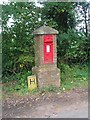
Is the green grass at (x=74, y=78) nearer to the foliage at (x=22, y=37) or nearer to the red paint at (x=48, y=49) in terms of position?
the foliage at (x=22, y=37)

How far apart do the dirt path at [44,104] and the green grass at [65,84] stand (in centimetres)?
25

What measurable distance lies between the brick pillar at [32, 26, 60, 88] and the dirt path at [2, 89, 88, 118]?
0.45m

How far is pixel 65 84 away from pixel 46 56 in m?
0.89

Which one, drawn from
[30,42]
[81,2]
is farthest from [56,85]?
[81,2]

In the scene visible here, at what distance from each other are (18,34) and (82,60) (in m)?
2.83

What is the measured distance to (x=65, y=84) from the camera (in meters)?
6.27

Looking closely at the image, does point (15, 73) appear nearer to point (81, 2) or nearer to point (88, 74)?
point (88, 74)

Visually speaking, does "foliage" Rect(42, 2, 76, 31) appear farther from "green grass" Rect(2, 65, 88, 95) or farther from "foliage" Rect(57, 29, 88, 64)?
"green grass" Rect(2, 65, 88, 95)

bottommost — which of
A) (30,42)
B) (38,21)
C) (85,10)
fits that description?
(30,42)

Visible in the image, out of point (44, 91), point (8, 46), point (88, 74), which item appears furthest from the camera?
point (88, 74)

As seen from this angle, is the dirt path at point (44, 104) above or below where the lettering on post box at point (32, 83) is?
below

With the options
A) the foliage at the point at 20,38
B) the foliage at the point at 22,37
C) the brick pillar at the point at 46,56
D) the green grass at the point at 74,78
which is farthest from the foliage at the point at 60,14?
the brick pillar at the point at 46,56

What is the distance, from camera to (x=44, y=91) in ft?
18.6

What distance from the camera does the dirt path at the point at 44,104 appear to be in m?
4.43
